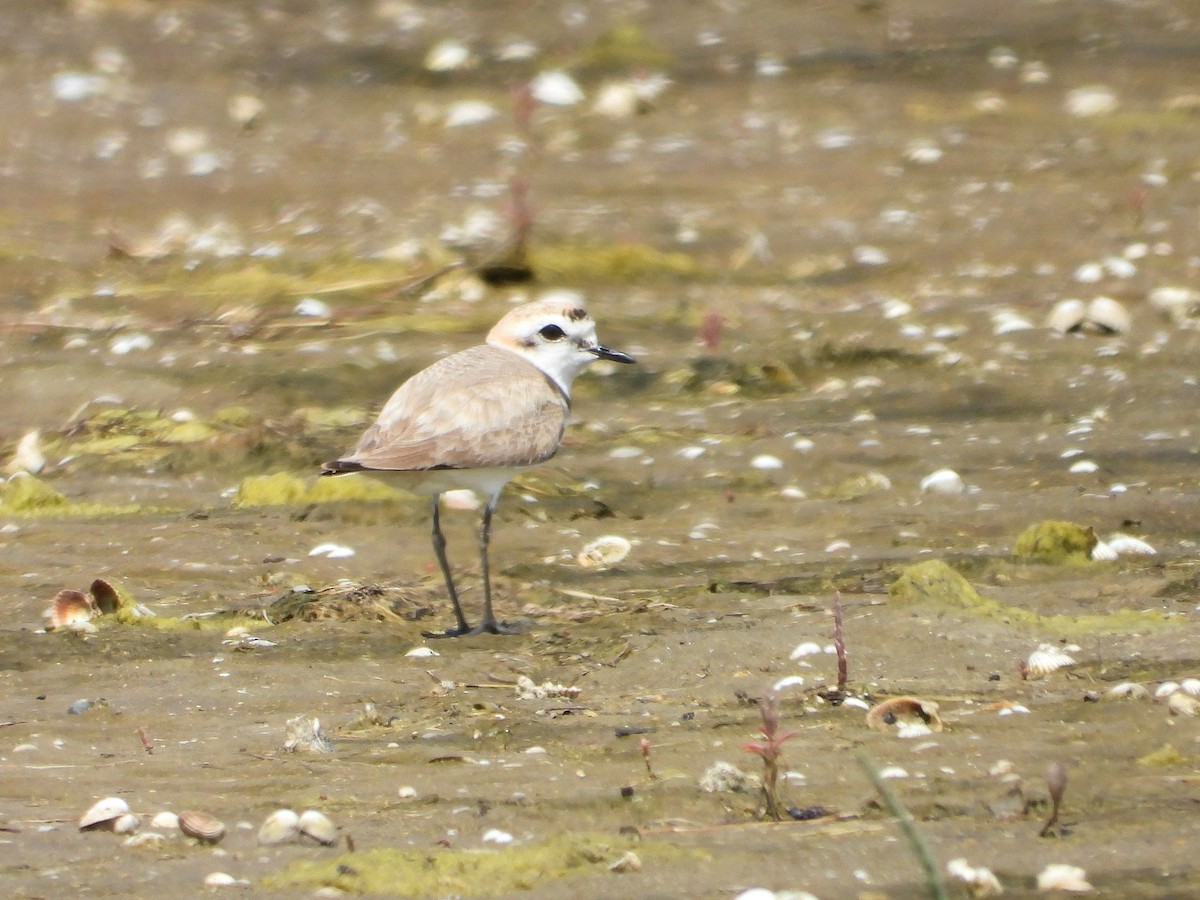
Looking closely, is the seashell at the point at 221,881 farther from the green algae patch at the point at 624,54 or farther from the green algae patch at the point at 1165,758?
the green algae patch at the point at 624,54

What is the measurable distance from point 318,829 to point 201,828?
0.65 ft

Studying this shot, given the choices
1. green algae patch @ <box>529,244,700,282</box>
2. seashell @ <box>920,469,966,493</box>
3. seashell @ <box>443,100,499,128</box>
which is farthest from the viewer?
seashell @ <box>443,100,499,128</box>

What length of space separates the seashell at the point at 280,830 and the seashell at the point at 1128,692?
1.68 meters

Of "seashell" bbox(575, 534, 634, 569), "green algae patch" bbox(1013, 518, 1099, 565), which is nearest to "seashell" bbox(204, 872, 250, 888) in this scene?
"seashell" bbox(575, 534, 634, 569)

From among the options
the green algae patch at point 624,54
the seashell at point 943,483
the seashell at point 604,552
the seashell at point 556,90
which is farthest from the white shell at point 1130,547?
the green algae patch at point 624,54

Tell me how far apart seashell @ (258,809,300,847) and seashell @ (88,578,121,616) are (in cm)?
186

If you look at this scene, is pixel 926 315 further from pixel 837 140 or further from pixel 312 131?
pixel 312 131

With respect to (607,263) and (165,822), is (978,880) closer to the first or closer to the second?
(165,822)

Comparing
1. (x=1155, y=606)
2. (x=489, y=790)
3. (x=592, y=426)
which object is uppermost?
(x=489, y=790)

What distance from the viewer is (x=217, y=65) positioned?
1162cm

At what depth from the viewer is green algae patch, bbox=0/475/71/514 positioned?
614 centimetres

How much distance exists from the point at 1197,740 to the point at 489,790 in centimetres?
128

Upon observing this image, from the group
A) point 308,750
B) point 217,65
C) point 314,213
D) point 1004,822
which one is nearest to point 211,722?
point 308,750

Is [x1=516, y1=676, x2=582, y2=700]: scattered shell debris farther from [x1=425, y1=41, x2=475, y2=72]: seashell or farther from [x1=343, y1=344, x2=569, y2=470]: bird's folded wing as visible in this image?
[x1=425, y1=41, x2=475, y2=72]: seashell
